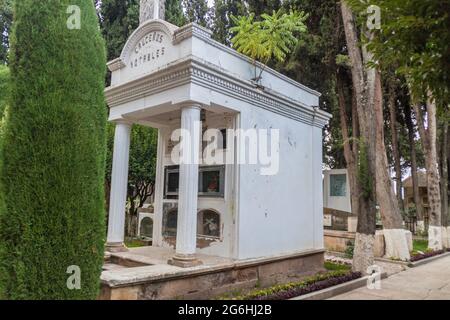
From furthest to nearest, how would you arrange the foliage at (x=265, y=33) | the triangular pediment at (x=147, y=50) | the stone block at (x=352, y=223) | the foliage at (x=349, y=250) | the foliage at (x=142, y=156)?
the foliage at (x=142, y=156), the stone block at (x=352, y=223), the foliage at (x=349, y=250), the foliage at (x=265, y=33), the triangular pediment at (x=147, y=50)

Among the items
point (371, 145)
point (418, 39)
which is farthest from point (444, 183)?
point (418, 39)

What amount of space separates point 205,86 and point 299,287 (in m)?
4.11

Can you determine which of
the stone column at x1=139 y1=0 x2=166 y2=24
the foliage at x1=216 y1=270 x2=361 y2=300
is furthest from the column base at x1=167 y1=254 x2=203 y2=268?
the stone column at x1=139 y1=0 x2=166 y2=24

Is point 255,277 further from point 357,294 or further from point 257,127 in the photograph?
point 257,127

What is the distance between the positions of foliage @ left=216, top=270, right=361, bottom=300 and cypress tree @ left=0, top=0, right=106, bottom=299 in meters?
2.78

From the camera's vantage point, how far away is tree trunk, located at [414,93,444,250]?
13.6 metres

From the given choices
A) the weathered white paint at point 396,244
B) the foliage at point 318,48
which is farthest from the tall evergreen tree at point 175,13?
the weathered white paint at point 396,244

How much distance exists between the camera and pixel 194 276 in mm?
5809

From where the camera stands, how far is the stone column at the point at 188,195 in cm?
596

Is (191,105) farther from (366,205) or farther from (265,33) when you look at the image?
(366,205)

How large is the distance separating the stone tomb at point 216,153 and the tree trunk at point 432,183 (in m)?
7.55
